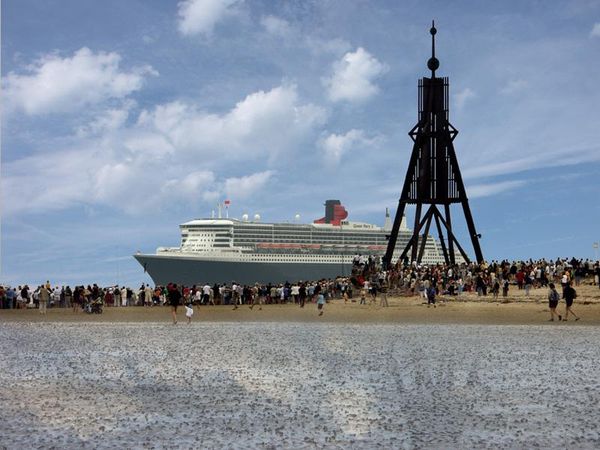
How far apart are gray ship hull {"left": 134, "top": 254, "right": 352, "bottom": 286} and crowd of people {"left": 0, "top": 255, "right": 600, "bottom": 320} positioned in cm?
3050

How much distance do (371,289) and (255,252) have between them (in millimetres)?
39696

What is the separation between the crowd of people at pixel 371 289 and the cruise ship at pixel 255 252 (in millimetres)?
31064

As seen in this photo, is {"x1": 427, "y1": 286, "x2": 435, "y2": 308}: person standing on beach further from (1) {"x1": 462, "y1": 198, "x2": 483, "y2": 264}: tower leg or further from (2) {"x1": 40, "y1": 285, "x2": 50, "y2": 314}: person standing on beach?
(2) {"x1": 40, "y1": 285, "x2": 50, "y2": 314}: person standing on beach

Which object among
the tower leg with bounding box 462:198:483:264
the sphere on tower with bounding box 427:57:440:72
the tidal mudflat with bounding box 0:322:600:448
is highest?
the sphere on tower with bounding box 427:57:440:72

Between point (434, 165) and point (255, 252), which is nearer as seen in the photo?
point (434, 165)

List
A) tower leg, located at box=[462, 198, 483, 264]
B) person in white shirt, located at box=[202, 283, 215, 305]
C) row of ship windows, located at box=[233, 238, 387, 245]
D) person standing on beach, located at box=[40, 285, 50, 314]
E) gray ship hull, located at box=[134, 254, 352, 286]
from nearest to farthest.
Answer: person standing on beach, located at box=[40, 285, 50, 314] < person in white shirt, located at box=[202, 283, 215, 305] < tower leg, located at box=[462, 198, 483, 264] < gray ship hull, located at box=[134, 254, 352, 286] < row of ship windows, located at box=[233, 238, 387, 245]

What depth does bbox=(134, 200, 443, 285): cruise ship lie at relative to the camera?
72062mm

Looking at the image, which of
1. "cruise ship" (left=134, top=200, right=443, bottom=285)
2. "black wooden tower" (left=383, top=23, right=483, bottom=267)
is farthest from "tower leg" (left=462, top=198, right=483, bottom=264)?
"cruise ship" (left=134, top=200, right=443, bottom=285)

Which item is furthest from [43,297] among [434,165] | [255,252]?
[255,252]

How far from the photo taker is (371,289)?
34.6 metres

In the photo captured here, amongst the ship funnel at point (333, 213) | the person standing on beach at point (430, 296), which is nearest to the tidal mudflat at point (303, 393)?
the person standing on beach at point (430, 296)

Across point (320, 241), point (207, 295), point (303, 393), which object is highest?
point (320, 241)

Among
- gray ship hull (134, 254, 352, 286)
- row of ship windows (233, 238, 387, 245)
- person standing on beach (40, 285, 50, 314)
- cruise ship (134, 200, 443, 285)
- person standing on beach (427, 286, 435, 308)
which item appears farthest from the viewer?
row of ship windows (233, 238, 387, 245)

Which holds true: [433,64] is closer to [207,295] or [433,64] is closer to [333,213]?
[207,295]
